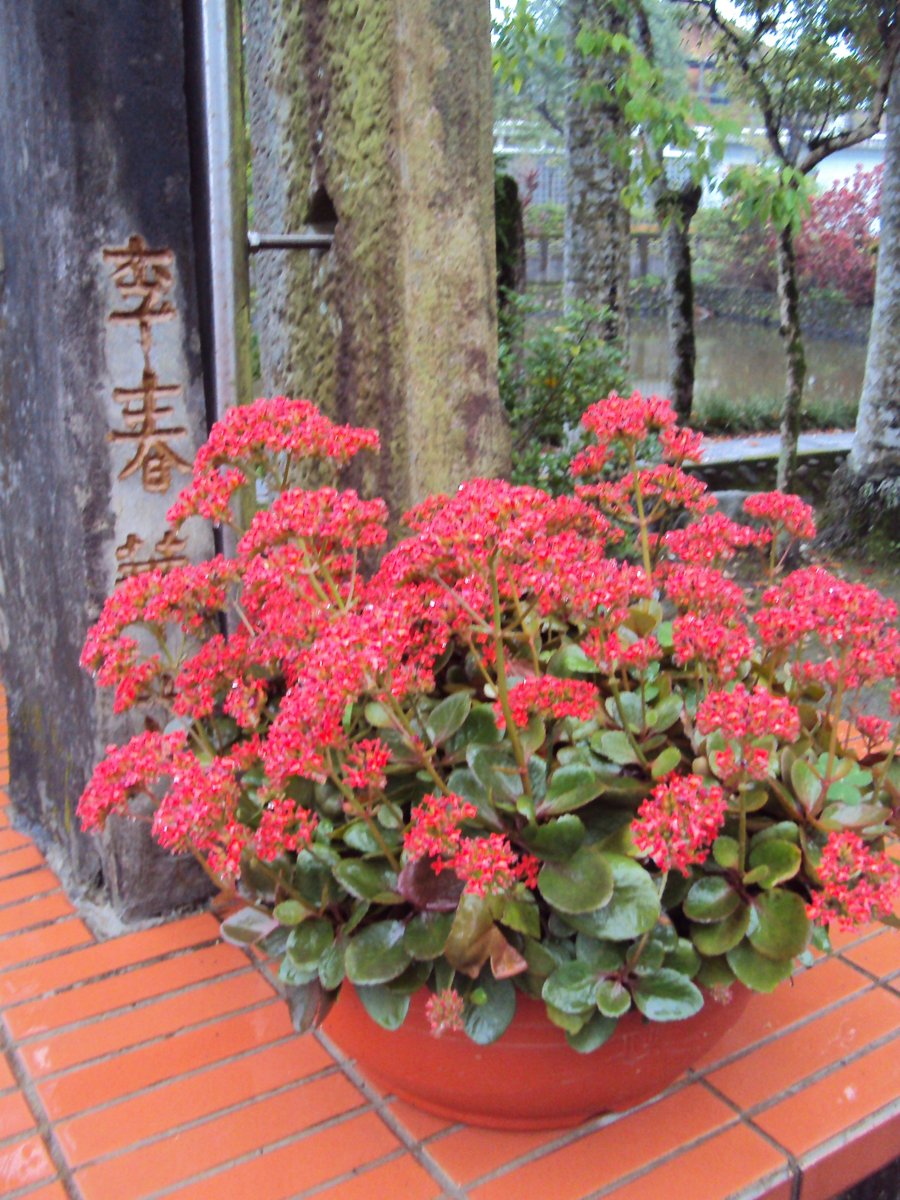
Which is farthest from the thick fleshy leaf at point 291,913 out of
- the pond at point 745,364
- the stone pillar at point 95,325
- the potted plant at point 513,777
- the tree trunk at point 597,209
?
the pond at point 745,364

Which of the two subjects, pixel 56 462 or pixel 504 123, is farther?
pixel 504 123

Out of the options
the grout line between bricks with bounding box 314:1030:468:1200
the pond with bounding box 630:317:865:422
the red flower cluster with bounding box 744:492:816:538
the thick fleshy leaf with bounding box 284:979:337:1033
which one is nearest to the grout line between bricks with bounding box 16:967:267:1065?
the grout line between bricks with bounding box 314:1030:468:1200

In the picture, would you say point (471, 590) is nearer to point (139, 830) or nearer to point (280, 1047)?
point (280, 1047)

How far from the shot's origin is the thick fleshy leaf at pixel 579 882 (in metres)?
1.18

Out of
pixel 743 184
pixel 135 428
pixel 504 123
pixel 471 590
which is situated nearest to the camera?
pixel 471 590

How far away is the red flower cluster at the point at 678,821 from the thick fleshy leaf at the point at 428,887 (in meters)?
0.24

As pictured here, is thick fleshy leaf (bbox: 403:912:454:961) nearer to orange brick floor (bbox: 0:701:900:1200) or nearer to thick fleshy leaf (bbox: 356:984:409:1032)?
thick fleshy leaf (bbox: 356:984:409:1032)

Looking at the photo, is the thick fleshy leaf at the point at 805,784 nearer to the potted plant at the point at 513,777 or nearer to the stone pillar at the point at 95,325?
the potted plant at the point at 513,777

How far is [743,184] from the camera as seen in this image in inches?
149

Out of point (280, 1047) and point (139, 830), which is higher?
point (139, 830)

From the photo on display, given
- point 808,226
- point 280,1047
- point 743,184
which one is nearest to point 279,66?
point 280,1047

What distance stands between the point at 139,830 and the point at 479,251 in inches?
45.9

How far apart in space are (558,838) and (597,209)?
15.6 ft

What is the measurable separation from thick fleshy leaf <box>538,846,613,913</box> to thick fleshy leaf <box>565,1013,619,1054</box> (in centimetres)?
13
